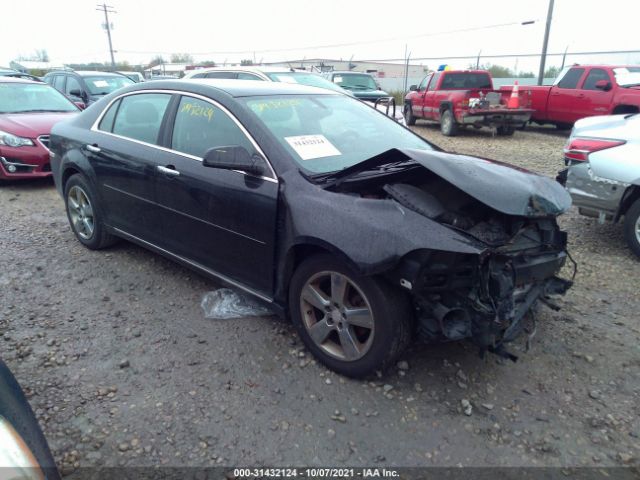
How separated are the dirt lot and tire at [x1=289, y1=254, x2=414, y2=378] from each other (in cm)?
16

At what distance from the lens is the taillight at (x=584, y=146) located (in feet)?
15.6

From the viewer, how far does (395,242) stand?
252 centimetres

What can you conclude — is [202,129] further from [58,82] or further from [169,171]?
[58,82]

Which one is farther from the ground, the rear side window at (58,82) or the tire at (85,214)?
the rear side window at (58,82)

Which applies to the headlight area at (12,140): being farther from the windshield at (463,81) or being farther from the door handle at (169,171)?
the windshield at (463,81)

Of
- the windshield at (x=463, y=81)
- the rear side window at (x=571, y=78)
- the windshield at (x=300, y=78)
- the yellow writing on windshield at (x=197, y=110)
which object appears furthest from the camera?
the windshield at (x=463, y=81)

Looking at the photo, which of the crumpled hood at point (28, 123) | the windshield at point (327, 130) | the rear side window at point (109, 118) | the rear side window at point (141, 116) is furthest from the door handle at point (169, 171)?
the crumpled hood at point (28, 123)

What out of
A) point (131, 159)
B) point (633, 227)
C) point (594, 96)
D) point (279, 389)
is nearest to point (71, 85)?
point (131, 159)

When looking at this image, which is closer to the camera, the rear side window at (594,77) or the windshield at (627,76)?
the windshield at (627,76)

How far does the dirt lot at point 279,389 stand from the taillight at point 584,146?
4.56ft

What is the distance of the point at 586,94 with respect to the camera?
11.9 metres

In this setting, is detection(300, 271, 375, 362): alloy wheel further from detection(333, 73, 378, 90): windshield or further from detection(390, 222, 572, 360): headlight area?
detection(333, 73, 378, 90): windshield

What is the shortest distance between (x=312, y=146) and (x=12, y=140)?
574cm

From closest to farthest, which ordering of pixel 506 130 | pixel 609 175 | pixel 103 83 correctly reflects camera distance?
pixel 609 175 → pixel 103 83 → pixel 506 130
